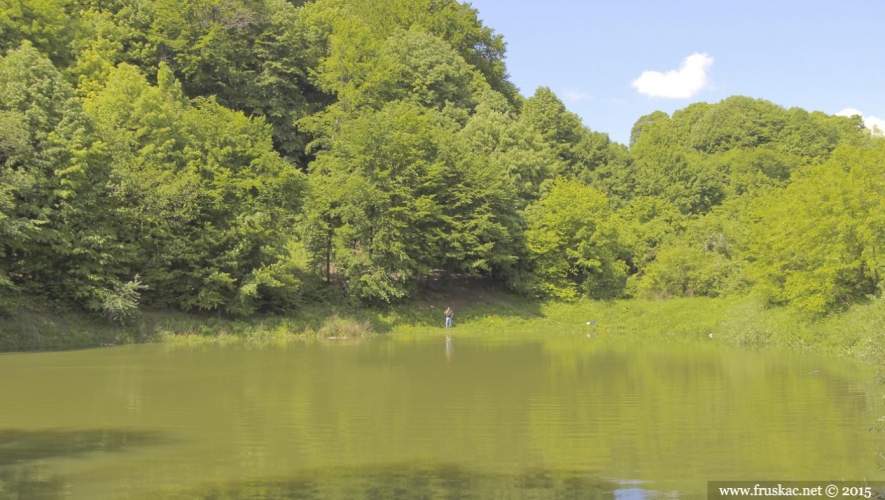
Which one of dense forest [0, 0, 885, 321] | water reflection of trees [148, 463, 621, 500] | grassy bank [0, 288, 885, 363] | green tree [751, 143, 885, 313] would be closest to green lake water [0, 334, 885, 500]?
water reflection of trees [148, 463, 621, 500]

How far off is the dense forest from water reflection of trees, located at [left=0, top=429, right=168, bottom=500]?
15.7 m

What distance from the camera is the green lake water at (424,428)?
360 inches

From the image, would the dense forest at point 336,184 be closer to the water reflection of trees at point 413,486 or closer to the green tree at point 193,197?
the green tree at point 193,197

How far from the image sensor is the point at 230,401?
1514cm

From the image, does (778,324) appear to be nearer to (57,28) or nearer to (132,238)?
(132,238)

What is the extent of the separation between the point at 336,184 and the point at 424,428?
27.5m

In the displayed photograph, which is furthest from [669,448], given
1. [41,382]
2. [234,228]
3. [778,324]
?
[234,228]

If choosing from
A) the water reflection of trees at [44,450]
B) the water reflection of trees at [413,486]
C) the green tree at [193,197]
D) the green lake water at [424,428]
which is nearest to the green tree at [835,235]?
the green lake water at [424,428]

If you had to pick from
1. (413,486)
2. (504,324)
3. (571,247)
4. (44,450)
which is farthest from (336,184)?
(413,486)

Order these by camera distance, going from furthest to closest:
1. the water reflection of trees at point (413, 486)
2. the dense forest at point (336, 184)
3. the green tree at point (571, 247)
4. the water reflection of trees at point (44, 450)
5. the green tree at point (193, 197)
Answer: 1. the green tree at point (571, 247)
2. the green tree at point (193, 197)
3. the dense forest at point (336, 184)
4. the water reflection of trees at point (44, 450)
5. the water reflection of trees at point (413, 486)

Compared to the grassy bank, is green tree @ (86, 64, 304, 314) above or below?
above

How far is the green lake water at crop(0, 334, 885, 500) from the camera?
360 inches

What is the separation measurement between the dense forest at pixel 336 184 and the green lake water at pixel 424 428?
7.01 m

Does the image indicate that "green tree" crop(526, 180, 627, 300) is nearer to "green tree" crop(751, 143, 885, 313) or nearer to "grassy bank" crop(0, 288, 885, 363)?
"grassy bank" crop(0, 288, 885, 363)
